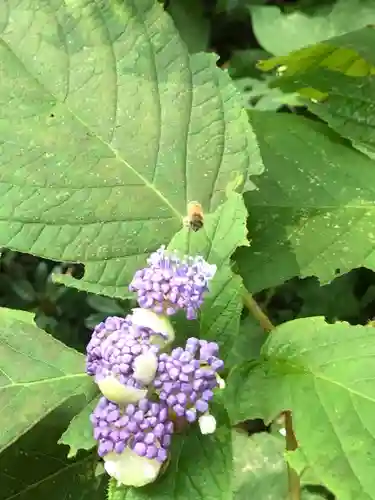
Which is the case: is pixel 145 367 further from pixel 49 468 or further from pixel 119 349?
pixel 49 468

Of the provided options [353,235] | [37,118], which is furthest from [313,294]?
[37,118]

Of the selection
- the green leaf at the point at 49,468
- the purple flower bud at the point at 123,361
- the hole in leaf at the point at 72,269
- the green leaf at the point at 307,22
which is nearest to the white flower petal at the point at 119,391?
the purple flower bud at the point at 123,361

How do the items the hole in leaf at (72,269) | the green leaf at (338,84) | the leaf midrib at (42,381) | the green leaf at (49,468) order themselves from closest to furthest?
the leaf midrib at (42,381) → the green leaf at (49,468) → the green leaf at (338,84) → the hole in leaf at (72,269)

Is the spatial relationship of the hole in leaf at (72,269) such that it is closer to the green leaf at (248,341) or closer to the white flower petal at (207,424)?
the green leaf at (248,341)

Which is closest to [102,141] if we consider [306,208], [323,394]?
[306,208]

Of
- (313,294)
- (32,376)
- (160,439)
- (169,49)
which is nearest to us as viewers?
(160,439)

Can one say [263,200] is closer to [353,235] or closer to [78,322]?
[353,235]
